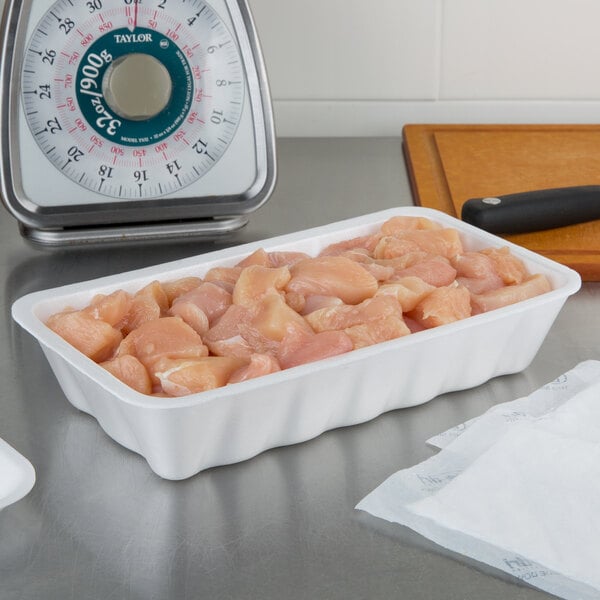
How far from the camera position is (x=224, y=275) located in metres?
1.06

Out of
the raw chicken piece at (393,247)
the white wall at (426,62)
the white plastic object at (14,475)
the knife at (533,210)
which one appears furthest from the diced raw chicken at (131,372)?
the white wall at (426,62)

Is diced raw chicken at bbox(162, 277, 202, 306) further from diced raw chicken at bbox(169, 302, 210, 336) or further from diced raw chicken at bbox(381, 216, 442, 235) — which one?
diced raw chicken at bbox(381, 216, 442, 235)

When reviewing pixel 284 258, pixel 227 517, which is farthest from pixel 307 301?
pixel 227 517

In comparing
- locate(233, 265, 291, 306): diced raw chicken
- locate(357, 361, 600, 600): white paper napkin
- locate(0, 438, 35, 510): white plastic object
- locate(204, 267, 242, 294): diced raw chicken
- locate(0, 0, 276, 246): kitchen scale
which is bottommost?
locate(357, 361, 600, 600): white paper napkin

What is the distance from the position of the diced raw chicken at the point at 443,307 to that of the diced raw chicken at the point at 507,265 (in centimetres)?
8

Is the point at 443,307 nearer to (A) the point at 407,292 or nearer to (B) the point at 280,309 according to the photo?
(A) the point at 407,292

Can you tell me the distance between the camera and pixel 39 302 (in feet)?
3.23

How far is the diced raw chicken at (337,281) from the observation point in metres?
1.00

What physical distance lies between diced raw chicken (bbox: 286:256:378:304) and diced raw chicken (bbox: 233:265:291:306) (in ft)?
0.05

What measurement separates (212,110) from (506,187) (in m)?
0.45

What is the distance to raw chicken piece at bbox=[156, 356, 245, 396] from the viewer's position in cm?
85

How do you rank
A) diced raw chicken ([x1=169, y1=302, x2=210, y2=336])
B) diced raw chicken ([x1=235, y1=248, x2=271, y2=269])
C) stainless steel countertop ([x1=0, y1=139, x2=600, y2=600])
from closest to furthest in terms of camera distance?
stainless steel countertop ([x1=0, y1=139, x2=600, y2=600]) < diced raw chicken ([x1=169, y1=302, x2=210, y2=336]) < diced raw chicken ([x1=235, y1=248, x2=271, y2=269])

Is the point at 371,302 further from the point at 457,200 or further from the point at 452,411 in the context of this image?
the point at 457,200

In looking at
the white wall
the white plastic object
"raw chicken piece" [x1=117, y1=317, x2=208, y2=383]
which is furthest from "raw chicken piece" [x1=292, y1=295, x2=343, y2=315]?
the white wall
